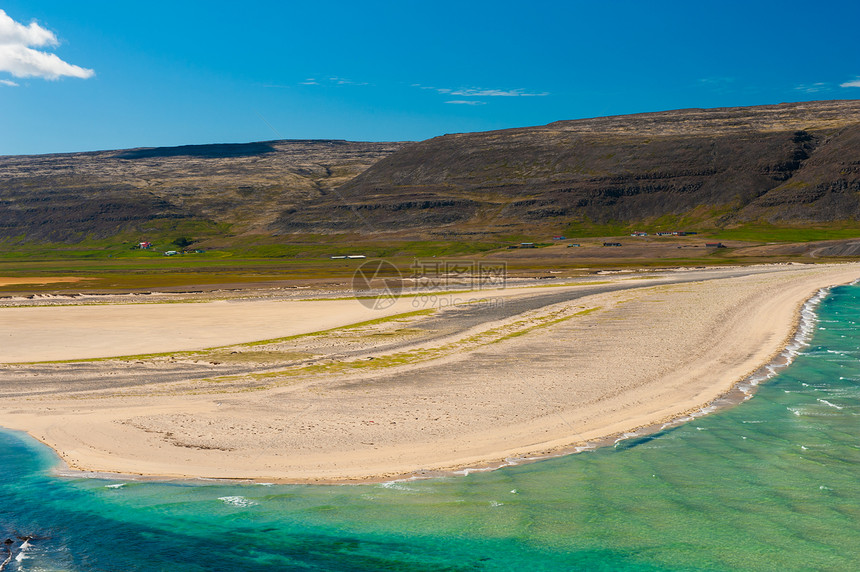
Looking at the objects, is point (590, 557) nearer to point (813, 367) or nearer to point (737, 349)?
point (813, 367)

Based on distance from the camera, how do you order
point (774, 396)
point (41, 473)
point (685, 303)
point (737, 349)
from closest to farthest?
point (41, 473) → point (774, 396) → point (737, 349) → point (685, 303)

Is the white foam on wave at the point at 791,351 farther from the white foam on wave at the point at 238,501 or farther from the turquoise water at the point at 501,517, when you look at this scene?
the white foam on wave at the point at 238,501

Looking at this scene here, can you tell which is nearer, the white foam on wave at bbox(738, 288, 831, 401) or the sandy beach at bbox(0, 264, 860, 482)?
the sandy beach at bbox(0, 264, 860, 482)

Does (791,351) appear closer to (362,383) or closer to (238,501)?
(362,383)

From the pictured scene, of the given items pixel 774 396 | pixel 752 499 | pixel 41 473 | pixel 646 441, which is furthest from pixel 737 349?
pixel 41 473

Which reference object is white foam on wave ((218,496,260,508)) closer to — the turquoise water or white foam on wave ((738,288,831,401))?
the turquoise water

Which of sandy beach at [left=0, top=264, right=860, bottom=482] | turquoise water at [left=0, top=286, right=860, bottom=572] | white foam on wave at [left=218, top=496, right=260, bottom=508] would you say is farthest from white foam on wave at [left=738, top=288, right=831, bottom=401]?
white foam on wave at [left=218, top=496, right=260, bottom=508]

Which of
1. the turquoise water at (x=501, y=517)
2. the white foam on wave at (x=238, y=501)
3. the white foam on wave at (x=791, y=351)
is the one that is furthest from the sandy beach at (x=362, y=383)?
the turquoise water at (x=501, y=517)
